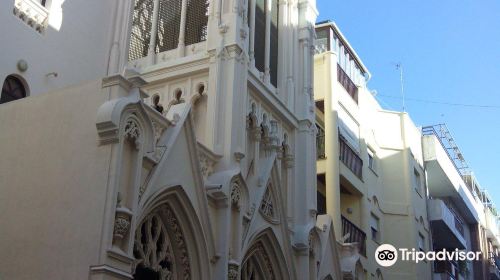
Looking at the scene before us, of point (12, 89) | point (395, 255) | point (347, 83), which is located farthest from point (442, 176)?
point (12, 89)

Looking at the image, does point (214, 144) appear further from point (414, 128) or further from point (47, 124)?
point (414, 128)

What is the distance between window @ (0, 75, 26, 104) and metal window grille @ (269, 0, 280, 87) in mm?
7161

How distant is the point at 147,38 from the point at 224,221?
671 cm

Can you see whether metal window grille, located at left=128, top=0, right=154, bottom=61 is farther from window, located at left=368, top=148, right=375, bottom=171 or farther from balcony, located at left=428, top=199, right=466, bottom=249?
balcony, located at left=428, top=199, right=466, bottom=249

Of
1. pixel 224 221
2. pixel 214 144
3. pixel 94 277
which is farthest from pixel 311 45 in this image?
pixel 94 277

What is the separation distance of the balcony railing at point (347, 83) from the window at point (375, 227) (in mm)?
5164

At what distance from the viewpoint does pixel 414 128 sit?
128 ft

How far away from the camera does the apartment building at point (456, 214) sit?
39438 millimetres

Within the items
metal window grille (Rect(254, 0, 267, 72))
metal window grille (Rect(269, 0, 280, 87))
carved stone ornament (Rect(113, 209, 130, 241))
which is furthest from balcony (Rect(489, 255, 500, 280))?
carved stone ornament (Rect(113, 209, 130, 241))

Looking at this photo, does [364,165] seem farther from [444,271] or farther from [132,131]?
[132,131]

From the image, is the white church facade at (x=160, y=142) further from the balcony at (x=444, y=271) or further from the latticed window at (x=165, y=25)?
the balcony at (x=444, y=271)

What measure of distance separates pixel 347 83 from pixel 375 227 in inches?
244

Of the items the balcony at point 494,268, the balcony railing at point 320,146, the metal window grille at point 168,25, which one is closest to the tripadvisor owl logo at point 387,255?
the balcony railing at point 320,146

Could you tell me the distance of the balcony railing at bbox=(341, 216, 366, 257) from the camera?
28542mm
